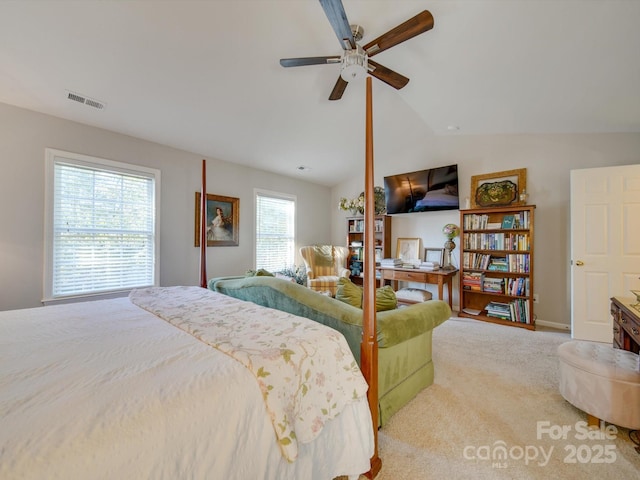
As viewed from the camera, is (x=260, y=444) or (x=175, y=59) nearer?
(x=260, y=444)

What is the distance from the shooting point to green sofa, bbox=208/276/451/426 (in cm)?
154

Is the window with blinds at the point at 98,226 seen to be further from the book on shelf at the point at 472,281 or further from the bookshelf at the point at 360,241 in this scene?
the book on shelf at the point at 472,281

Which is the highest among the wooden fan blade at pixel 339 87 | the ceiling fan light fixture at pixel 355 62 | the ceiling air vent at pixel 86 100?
the ceiling air vent at pixel 86 100

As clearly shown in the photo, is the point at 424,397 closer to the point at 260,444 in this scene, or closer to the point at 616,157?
the point at 260,444

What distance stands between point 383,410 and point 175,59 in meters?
3.16

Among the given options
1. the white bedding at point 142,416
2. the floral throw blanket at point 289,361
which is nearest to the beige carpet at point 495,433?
the white bedding at point 142,416

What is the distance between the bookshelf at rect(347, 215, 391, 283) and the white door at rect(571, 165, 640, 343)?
2.50 metres

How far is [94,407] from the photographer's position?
727mm

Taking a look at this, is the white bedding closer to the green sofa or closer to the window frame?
the green sofa

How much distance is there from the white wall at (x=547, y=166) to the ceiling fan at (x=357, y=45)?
207cm

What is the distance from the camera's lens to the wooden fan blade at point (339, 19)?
56.7 inches

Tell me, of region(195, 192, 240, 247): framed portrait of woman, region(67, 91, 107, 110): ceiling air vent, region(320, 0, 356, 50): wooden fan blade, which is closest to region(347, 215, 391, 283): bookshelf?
region(195, 192, 240, 247): framed portrait of woman

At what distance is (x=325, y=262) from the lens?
5.09m

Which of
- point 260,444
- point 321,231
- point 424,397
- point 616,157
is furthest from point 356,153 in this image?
point 260,444
